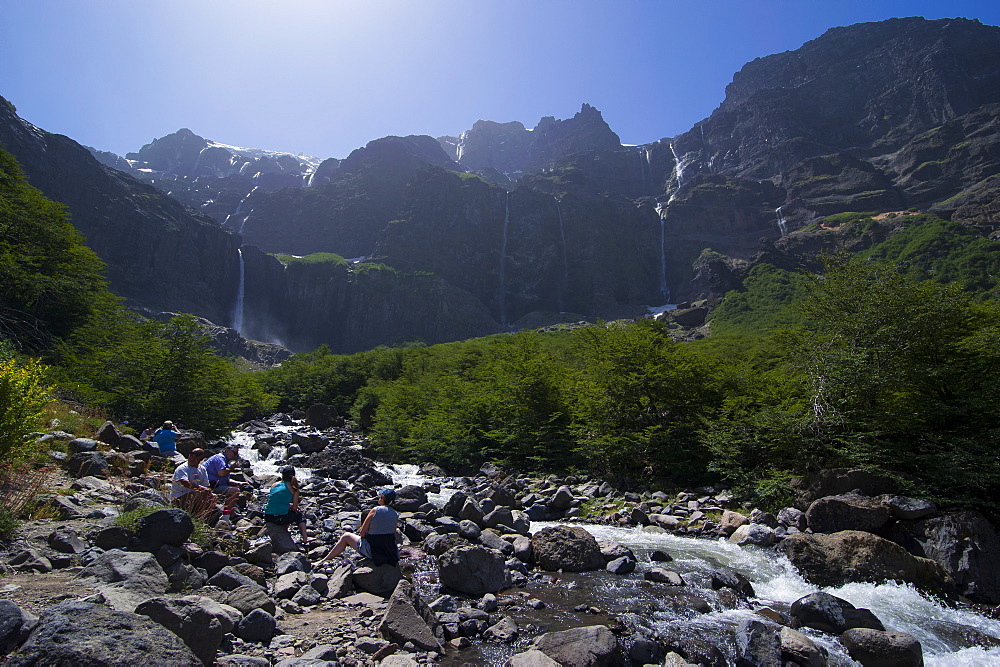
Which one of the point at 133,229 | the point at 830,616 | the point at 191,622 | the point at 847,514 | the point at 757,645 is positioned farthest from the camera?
the point at 133,229

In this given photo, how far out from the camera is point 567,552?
11234mm

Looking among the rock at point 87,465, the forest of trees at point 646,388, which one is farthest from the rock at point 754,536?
the rock at point 87,465

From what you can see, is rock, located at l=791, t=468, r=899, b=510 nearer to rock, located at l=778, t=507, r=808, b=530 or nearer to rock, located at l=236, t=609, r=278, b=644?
rock, located at l=778, t=507, r=808, b=530

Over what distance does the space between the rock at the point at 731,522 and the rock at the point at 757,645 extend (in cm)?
588

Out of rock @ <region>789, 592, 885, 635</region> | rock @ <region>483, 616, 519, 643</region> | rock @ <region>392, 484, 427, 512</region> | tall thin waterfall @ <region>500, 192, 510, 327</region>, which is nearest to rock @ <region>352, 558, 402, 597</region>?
rock @ <region>483, 616, 519, 643</region>

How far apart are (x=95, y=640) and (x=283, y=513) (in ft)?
22.1

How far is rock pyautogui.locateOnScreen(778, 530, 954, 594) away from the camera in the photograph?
9.86 m

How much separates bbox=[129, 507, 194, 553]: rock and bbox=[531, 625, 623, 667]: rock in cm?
607

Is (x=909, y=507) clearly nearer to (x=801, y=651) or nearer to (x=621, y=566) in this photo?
(x=801, y=651)

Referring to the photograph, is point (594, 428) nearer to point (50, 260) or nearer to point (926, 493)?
point (926, 493)

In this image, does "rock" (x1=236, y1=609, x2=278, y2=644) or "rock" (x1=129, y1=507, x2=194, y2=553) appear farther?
"rock" (x1=129, y1=507, x2=194, y2=553)

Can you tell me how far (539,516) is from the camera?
51.9ft

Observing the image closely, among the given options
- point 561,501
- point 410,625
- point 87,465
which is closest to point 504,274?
point 561,501

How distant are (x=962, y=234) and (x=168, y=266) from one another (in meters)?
173
